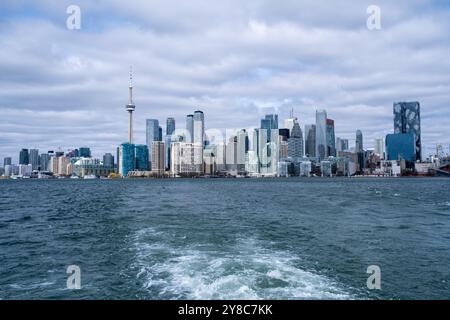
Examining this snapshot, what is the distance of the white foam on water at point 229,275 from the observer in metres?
15.1

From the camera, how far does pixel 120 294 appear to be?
15305mm

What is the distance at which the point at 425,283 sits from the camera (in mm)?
16891

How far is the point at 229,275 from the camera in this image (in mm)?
17203

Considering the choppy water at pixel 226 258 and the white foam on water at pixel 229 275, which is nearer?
the white foam on water at pixel 229 275

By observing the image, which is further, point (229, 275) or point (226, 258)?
point (226, 258)

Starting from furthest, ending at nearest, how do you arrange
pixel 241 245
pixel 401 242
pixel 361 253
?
pixel 401 242 < pixel 241 245 < pixel 361 253

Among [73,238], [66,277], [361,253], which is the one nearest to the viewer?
[66,277]

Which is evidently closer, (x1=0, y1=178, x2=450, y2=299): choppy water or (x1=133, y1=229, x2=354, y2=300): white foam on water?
(x1=133, y1=229, x2=354, y2=300): white foam on water

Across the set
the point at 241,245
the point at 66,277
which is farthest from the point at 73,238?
the point at 241,245

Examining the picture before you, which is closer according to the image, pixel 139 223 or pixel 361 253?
pixel 361 253

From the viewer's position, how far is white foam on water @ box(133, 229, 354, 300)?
15.1m
